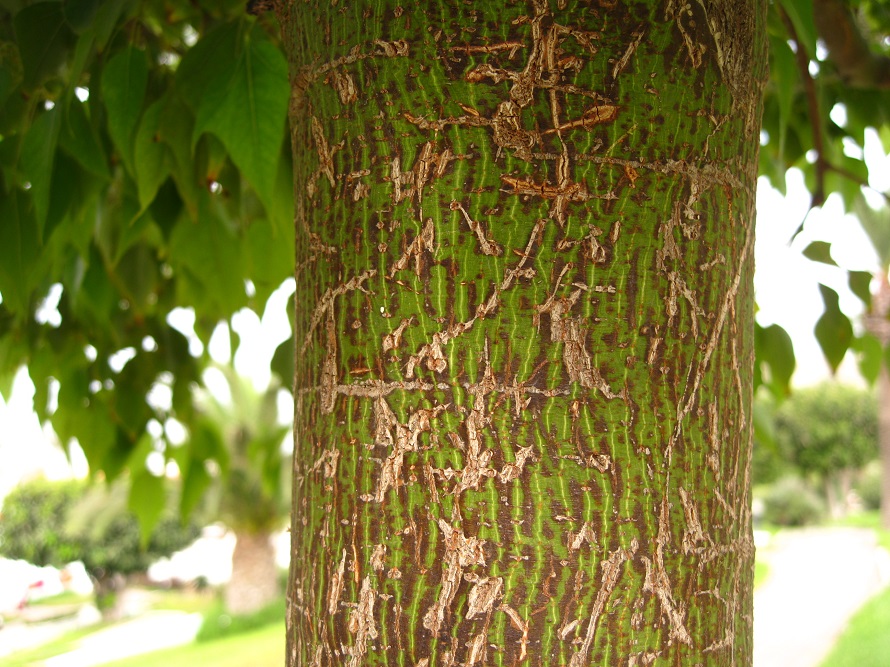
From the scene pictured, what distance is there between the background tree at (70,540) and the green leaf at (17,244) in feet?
47.9

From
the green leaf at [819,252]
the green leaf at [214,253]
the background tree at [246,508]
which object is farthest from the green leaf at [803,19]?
the background tree at [246,508]

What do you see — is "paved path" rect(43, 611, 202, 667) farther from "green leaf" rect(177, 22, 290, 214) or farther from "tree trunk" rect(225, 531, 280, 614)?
"green leaf" rect(177, 22, 290, 214)

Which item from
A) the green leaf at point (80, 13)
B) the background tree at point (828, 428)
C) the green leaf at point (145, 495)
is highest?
the green leaf at point (80, 13)

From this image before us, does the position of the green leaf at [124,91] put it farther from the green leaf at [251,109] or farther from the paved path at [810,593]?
the paved path at [810,593]

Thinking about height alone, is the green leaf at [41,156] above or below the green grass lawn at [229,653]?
above

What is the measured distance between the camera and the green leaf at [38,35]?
1.04 metres

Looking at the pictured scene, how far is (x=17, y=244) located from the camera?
1.06 m

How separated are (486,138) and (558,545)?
1.19 ft

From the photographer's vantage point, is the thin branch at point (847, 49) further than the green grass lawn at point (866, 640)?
No

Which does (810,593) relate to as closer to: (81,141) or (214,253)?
(214,253)

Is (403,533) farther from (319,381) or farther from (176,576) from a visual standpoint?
(176,576)

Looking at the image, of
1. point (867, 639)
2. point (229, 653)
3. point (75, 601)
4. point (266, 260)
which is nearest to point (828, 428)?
point (867, 639)

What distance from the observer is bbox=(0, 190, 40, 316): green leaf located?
1033 mm

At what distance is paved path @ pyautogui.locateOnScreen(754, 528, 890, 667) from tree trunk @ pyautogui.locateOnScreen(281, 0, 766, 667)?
745cm
